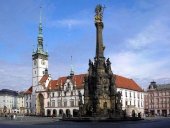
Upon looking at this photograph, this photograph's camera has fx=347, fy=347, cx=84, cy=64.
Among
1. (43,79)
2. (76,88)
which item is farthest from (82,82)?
(43,79)

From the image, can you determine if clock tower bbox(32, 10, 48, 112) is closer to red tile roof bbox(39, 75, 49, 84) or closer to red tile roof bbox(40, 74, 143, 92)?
red tile roof bbox(39, 75, 49, 84)

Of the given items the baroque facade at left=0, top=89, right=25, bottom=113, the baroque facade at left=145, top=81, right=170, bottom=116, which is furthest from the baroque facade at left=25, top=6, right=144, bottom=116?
the baroque facade at left=0, top=89, right=25, bottom=113

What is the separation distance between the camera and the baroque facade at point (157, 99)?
122 metres

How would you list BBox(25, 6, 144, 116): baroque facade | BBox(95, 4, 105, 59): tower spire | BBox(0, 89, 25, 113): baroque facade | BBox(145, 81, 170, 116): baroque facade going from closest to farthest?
BBox(25, 6, 144, 116): baroque facade
BBox(95, 4, 105, 59): tower spire
BBox(145, 81, 170, 116): baroque facade
BBox(0, 89, 25, 113): baroque facade

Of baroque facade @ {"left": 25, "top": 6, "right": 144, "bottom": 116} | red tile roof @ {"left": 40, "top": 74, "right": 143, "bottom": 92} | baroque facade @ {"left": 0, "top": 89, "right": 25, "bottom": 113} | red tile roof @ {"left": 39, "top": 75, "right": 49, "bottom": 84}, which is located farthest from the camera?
baroque facade @ {"left": 0, "top": 89, "right": 25, "bottom": 113}

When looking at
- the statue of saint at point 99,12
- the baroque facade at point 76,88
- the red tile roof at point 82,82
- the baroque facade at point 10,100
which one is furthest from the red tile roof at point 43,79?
the statue of saint at point 99,12

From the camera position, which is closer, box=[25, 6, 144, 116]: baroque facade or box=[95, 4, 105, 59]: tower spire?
box=[25, 6, 144, 116]: baroque facade

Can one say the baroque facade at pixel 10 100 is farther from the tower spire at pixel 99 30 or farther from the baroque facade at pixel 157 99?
the tower spire at pixel 99 30

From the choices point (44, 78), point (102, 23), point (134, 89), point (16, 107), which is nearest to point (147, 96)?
point (134, 89)

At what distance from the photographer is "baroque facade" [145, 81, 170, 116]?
402 feet

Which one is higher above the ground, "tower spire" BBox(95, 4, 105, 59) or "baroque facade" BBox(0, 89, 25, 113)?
"tower spire" BBox(95, 4, 105, 59)

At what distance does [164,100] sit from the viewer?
405 feet

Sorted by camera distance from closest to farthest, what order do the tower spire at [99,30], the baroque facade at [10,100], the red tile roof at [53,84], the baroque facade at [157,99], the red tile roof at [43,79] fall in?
the tower spire at [99,30]
the red tile roof at [53,84]
the red tile roof at [43,79]
the baroque facade at [157,99]
the baroque facade at [10,100]

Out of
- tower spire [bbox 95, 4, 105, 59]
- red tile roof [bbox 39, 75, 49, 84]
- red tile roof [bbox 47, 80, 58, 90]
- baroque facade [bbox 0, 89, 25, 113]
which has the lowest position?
baroque facade [bbox 0, 89, 25, 113]
